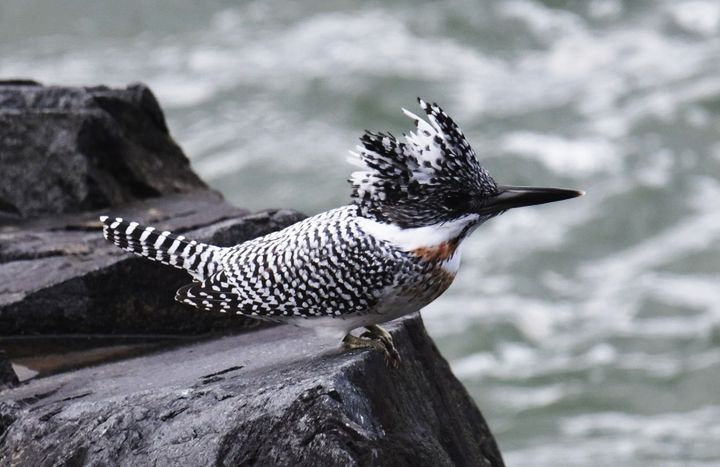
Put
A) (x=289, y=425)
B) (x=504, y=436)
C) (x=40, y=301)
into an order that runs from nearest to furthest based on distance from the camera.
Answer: (x=289, y=425), (x=40, y=301), (x=504, y=436)

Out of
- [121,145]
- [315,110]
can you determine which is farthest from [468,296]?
[121,145]

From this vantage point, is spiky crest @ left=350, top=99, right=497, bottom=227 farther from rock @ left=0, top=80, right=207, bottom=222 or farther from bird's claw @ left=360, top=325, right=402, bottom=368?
rock @ left=0, top=80, right=207, bottom=222

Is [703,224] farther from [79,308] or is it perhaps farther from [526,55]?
[79,308]

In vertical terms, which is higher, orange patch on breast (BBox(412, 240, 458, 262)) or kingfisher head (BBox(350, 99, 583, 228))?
kingfisher head (BBox(350, 99, 583, 228))

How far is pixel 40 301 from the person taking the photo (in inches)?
256

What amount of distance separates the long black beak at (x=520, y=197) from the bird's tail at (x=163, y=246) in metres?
1.30

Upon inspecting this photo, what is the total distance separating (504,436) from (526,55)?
6.96 meters

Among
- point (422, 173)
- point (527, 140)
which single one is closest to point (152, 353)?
point (422, 173)

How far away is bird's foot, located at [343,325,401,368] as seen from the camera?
5.47 metres

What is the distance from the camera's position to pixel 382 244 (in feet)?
17.4

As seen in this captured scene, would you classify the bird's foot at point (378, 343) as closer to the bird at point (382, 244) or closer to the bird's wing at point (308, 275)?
the bird at point (382, 244)

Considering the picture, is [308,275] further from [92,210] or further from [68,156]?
[68,156]

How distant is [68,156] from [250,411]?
320cm

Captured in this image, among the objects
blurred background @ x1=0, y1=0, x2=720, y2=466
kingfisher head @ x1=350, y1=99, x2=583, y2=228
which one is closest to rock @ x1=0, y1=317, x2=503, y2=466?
kingfisher head @ x1=350, y1=99, x2=583, y2=228
